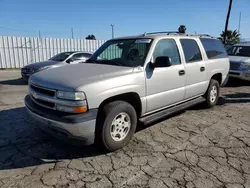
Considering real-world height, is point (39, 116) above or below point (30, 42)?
below

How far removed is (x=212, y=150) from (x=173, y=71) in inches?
63.3

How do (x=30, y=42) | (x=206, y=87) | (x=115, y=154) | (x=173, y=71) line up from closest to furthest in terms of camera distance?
(x=115, y=154) → (x=173, y=71) → (x=206, y=87) → (x=30, y=42)

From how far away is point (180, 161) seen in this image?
123 inches

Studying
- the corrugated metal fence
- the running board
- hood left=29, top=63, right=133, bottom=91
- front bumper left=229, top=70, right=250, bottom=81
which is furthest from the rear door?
the corrugated metal fence

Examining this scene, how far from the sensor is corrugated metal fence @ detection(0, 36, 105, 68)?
15.6m

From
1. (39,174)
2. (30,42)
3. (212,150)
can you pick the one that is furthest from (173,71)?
(30,42)

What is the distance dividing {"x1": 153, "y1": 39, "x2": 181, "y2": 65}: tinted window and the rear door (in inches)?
11.1

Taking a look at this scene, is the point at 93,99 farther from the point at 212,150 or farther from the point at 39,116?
the point at 212,150

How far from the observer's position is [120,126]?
3383 mm

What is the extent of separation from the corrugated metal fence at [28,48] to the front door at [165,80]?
15.1 metres

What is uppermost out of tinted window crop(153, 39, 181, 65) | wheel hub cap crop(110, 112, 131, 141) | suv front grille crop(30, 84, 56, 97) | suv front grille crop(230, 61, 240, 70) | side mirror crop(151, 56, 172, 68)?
tinted window crop(153, 39, 181, 65)

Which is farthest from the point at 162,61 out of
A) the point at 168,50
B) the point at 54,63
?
the point at 54,63

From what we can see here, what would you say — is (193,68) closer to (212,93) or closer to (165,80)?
(165,80)

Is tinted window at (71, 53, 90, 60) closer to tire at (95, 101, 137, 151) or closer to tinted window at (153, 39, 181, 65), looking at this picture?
tinted window at (153, 39, 181, 65)
